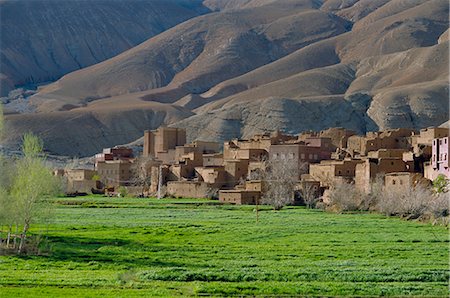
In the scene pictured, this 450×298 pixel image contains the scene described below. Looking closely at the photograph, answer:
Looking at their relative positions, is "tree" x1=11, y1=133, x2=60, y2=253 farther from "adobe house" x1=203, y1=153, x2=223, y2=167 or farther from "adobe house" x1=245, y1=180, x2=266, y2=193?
"adobe house" x1=203, y1=153, x2=223, y2=167

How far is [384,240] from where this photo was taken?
1521 inches

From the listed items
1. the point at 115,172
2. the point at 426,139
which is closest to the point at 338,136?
the point at 426,139

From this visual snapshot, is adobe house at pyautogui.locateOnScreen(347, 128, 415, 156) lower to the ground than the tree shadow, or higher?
higher

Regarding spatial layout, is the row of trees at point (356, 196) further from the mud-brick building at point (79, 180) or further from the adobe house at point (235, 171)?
the mud-brick building at point (79, 180)

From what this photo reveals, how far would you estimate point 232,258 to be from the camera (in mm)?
33062

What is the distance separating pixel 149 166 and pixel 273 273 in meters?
53.3

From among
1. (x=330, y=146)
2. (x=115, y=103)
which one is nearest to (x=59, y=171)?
(x=330, y=146)

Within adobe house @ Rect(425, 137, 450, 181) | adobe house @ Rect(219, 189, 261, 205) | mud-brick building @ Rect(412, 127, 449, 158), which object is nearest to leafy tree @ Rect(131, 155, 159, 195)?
adobe house @ Rect(219, 189, 261, 205)

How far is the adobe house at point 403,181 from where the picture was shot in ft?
184

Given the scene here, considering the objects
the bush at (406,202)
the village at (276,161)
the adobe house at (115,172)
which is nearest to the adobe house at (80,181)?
the village at (276,161)

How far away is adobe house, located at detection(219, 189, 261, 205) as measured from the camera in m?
63.8

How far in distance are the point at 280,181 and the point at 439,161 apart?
12.1 metres

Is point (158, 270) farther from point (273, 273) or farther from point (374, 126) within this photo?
point (374, 126)

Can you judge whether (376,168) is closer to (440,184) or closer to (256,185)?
(440,184)
